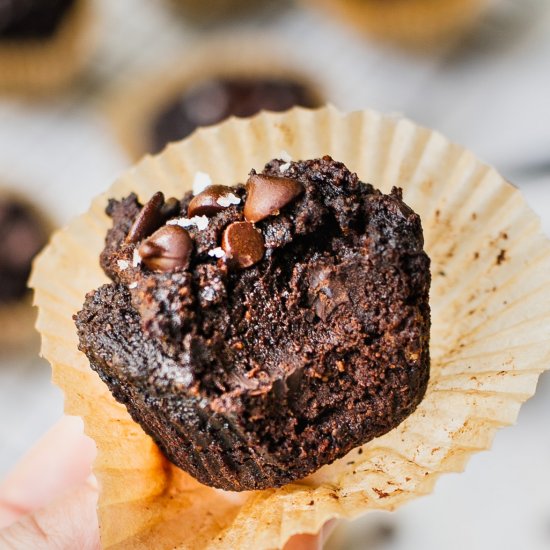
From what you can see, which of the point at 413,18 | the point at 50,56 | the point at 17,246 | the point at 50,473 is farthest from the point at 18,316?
the point at 413,18

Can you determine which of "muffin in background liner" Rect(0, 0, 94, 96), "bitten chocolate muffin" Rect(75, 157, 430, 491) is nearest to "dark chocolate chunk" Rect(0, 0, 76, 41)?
"muffin in background liner" Rect(0, 0, 94, 96)

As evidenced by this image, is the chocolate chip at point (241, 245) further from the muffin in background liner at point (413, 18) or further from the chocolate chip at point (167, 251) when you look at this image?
the muffin in background liner at point (413, 18)

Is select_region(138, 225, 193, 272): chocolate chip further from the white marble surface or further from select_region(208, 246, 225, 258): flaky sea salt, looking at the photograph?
the white marble surface

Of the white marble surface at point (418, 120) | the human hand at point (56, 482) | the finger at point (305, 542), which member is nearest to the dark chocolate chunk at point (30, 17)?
the white marble surface at point (418, 120)

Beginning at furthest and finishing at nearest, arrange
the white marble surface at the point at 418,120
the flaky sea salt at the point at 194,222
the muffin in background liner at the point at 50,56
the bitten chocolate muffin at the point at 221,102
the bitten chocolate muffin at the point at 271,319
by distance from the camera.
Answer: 1. the muffin in background liner at the point at 50,56
2. the bitten chocolate muffin at the point at 221,102
3. the white marble surface at the point at 418,120
4. the flaky sea salt at the point at 194,222
5. the bitten chocolate muffin at the point at 271,319

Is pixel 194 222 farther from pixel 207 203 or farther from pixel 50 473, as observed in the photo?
pixel 50 473

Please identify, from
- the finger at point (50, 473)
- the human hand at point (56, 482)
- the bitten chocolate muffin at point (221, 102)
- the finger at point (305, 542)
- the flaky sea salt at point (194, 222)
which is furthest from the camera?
the bitten chocolate muffin at point (221, 102)
